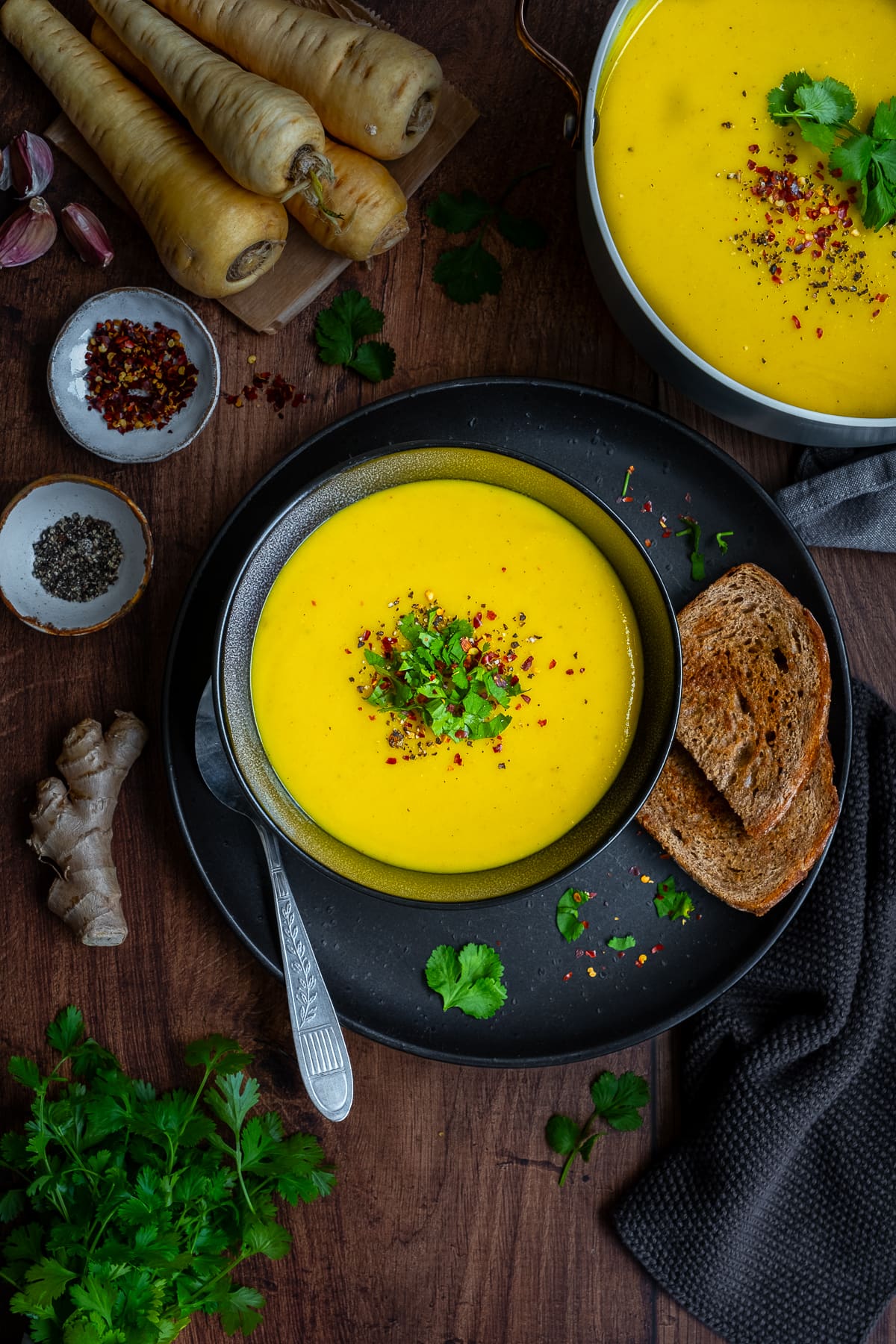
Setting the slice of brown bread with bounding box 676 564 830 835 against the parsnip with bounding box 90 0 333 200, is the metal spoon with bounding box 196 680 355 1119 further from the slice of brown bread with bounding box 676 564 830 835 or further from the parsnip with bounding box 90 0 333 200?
the parsnip with bounding box 90 0 333 200

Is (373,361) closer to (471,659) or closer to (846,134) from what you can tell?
(471,659)

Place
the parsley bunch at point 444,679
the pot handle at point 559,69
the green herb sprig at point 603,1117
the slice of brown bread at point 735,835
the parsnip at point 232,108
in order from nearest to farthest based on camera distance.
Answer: the pot handle at point 559,69 → the parsley bunch at point 444,679 → the parsnip at point 232,108 → the slice of brown bread at point 735,835 → the green herb sprig at point 603,1117

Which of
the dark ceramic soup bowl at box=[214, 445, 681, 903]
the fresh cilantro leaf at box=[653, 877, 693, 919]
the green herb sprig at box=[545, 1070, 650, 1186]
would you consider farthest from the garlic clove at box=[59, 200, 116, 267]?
the green herb sprig at box=[545, 1070, 650, 1186]

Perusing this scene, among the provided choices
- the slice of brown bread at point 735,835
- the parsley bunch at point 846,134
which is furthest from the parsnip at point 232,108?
the slice of brown bread at point 735,835

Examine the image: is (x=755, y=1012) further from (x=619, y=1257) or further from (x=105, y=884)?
(x=105, y=884)

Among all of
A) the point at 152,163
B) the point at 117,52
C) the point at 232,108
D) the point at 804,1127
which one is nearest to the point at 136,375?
Answer: the point at 152,163

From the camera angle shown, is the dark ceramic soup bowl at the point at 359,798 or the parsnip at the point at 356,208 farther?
the parsnip at the point at 356,208

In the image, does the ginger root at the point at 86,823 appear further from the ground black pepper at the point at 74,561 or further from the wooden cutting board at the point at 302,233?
the wooden cutting board at the point at 302,233
